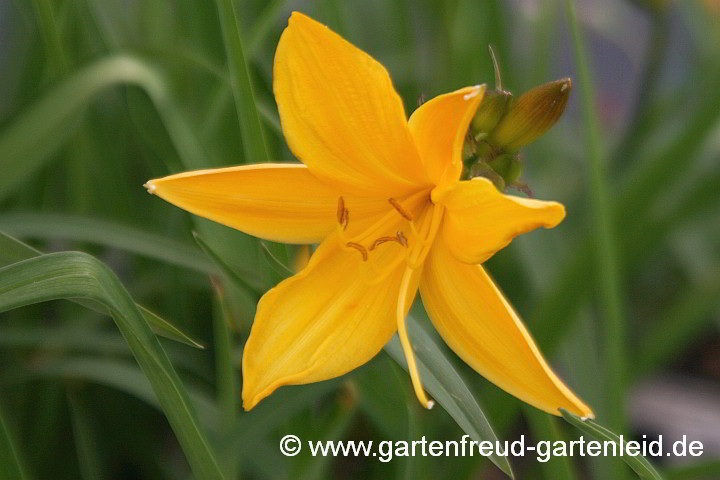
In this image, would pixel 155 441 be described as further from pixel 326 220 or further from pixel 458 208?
pixel 458 208

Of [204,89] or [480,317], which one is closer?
[480,317]

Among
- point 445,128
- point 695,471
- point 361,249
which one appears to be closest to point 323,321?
point 361,249

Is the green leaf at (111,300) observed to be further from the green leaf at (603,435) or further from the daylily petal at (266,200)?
the green leaf at (603,435)

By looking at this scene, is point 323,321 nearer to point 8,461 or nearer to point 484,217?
point 484,217

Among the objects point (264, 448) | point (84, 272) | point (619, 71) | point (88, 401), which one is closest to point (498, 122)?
point (84, 272)

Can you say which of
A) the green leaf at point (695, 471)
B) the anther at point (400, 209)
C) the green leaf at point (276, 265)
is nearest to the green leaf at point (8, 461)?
the green leaf at point (276, 265)

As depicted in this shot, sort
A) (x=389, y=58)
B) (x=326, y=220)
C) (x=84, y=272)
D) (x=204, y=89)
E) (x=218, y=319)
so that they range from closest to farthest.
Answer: (x=84, y=272), (x=326, y=220), (x=218, y=319), (x=204, y=89), (x=389, y=58)

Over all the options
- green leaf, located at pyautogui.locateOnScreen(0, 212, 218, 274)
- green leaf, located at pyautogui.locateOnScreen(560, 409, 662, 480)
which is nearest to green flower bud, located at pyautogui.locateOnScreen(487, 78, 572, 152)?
green leaf, located at pyautogui.locateOnScreen(560, 409, 662, 480)
